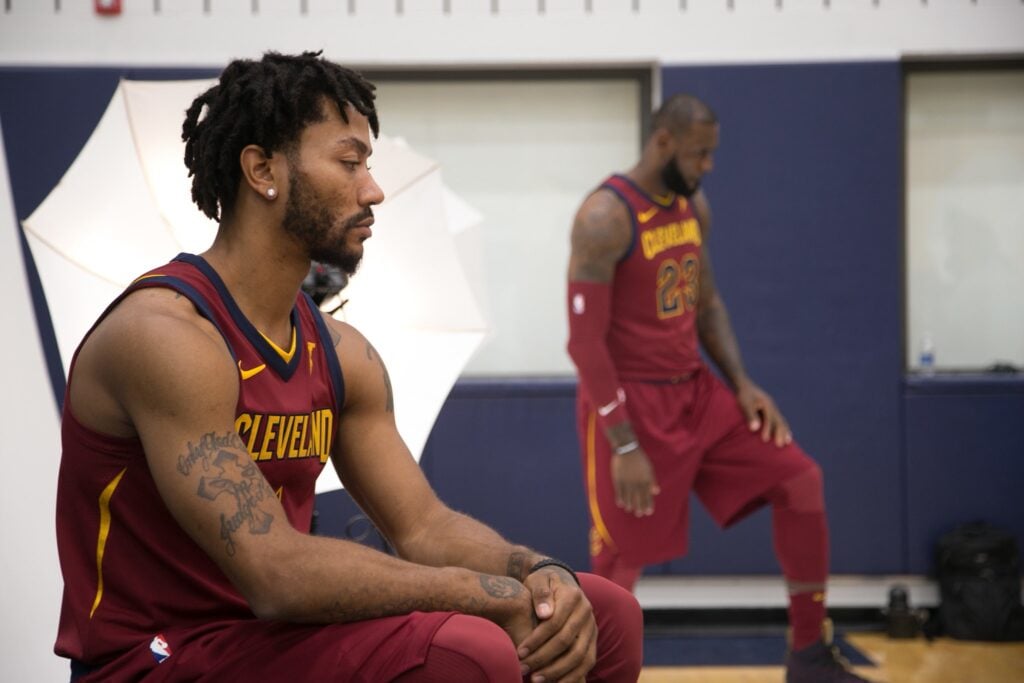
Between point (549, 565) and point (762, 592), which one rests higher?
point (549, 565)

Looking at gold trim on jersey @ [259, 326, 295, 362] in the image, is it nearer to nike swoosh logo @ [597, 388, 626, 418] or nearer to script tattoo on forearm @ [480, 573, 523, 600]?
script tattoo on forearm @ [480, 573, 523, 600]

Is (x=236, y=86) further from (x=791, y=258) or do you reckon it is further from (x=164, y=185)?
(x=791, y=258)

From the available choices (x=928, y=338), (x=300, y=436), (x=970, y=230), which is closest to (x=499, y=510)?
(x=928, y=338)

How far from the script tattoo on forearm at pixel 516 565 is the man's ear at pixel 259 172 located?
673 millimetres

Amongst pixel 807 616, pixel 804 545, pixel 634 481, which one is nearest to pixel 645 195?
pixel 634 481

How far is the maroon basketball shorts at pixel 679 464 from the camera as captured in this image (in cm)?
393

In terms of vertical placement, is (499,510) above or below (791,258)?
below

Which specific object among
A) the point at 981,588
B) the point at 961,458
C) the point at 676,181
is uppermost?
the point at 676,181

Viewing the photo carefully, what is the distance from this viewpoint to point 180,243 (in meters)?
2.93

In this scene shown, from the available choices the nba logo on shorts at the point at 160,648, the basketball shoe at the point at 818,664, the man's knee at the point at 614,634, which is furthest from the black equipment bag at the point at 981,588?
the nba logo on shorts at the point at 160,648

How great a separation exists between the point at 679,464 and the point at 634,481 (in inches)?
8.2

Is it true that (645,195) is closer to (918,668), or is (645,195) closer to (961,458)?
(918,668)

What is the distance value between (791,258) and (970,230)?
81cm

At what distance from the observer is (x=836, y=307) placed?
5379 mm
